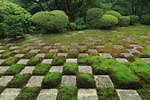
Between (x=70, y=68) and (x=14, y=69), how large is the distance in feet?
3.62

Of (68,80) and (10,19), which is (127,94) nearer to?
(68,80)

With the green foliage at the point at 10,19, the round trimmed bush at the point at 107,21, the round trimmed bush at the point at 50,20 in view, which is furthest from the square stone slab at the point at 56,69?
the round trimmed bush at the point at 107,21

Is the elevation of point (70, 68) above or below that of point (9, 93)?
Result: above

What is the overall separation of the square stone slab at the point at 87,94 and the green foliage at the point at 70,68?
52cm

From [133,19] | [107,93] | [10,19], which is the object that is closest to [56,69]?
[107,93]

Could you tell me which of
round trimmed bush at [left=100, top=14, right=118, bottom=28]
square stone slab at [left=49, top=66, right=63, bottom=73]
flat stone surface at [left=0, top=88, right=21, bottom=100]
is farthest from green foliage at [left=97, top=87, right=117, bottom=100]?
round trimmed bush at [left=100, top=14, right=118, bottom=28]

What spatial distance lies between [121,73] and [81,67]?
0.75 m

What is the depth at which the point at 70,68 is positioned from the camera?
2498 millimetres

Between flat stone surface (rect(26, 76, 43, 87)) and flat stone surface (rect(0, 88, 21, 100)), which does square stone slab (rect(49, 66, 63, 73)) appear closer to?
flat stone surface (rect(26, 76, 43, 87))

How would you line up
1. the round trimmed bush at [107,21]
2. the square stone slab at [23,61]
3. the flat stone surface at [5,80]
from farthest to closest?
the round trimmed bush at [107,21]
the square stone slab at [23,61]
the flat stone surface at [5,80]

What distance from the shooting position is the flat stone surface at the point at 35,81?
2027mm

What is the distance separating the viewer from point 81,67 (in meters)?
2.55

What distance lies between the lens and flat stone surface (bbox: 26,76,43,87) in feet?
6.65

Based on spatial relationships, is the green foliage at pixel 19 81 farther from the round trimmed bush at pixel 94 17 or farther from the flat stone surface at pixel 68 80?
the round trimmed bush at pixel 94 17
